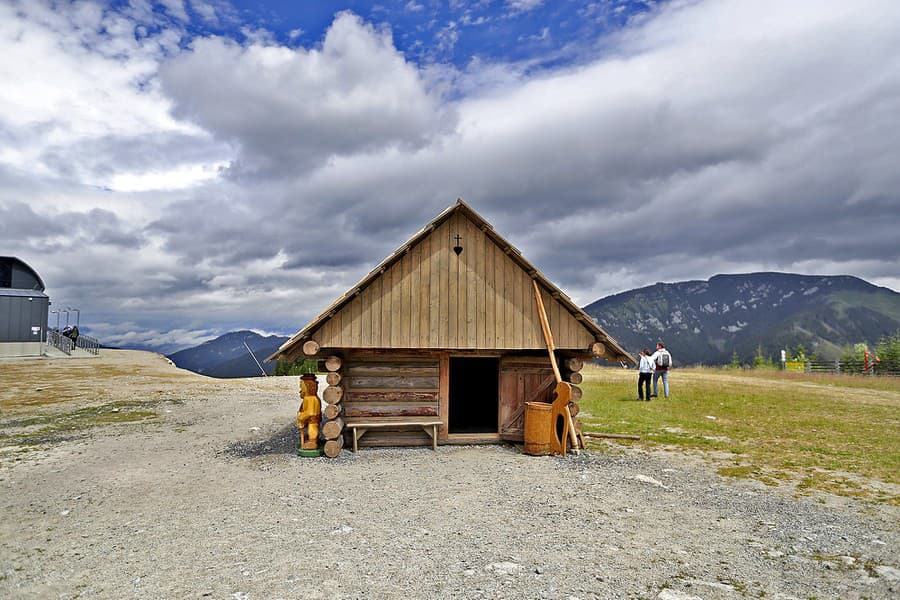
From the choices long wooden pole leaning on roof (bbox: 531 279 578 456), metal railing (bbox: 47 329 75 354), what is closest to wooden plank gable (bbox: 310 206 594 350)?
long wooden pole leaning on roof (bbox: 531 279 578 456)

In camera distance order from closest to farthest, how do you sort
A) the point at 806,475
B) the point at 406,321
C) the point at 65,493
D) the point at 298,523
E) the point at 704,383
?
the point at 298,523, the point at 65,493, the point at 806,475, the point at 406,321, the point at 704,383

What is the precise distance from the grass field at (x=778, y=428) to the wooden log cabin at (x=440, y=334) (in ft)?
13.2

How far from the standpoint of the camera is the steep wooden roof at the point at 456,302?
12742mm

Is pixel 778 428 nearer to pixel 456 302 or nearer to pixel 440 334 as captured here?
pixel 456 302

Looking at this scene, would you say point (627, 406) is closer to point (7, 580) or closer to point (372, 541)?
point (372, 541)

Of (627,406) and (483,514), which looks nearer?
(483,514)

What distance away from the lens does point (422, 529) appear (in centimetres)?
788

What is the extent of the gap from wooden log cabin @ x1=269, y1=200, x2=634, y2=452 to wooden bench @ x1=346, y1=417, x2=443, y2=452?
27 mm

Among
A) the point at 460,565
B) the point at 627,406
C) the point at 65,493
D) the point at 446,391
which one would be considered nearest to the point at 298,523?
the point at 460,565

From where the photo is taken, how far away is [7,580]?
6320mm

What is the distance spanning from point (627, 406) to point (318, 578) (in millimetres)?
17637

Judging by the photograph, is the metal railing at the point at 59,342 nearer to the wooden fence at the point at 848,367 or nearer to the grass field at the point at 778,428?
the grass field at the point at 778,428

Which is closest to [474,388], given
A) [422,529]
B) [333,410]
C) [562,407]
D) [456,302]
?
[456,302]

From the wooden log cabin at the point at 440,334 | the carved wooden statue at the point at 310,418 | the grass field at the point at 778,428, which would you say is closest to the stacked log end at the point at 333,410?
the wooden log cabin at the point at 440,334
